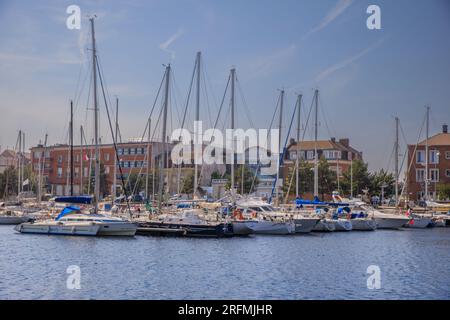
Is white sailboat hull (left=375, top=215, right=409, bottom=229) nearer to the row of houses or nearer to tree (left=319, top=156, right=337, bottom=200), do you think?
the row of houses

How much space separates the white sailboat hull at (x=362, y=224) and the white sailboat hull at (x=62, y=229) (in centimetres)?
2418

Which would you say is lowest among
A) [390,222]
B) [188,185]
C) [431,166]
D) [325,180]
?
[390,222]

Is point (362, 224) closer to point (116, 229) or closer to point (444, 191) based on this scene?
point (444, 191)

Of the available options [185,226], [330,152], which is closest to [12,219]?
[185,226]

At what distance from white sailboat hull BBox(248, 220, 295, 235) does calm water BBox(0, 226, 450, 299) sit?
2209 millimetres

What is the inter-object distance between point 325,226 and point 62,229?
70.2ft

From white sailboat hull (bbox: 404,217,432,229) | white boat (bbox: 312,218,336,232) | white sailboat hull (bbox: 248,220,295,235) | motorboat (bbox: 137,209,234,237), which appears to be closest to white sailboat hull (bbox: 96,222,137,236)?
motorboat (bbox: 137,209,234,237)

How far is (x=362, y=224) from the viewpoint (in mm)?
58281

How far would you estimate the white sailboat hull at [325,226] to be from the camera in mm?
54438

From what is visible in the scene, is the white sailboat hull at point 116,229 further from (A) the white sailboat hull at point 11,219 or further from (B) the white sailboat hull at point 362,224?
(B) the white sailboat hull at point 362,224

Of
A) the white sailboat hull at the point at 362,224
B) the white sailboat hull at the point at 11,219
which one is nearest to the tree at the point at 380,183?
the white sailboat hull at the point at 362,224

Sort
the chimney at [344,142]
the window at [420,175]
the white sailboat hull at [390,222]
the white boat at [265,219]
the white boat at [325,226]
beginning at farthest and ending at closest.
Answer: the chimney at [344,142] → the window at [420,175] → the white sailboat hull at [390,222] → the white boat at [325,226] → the white boat at [265,219]
